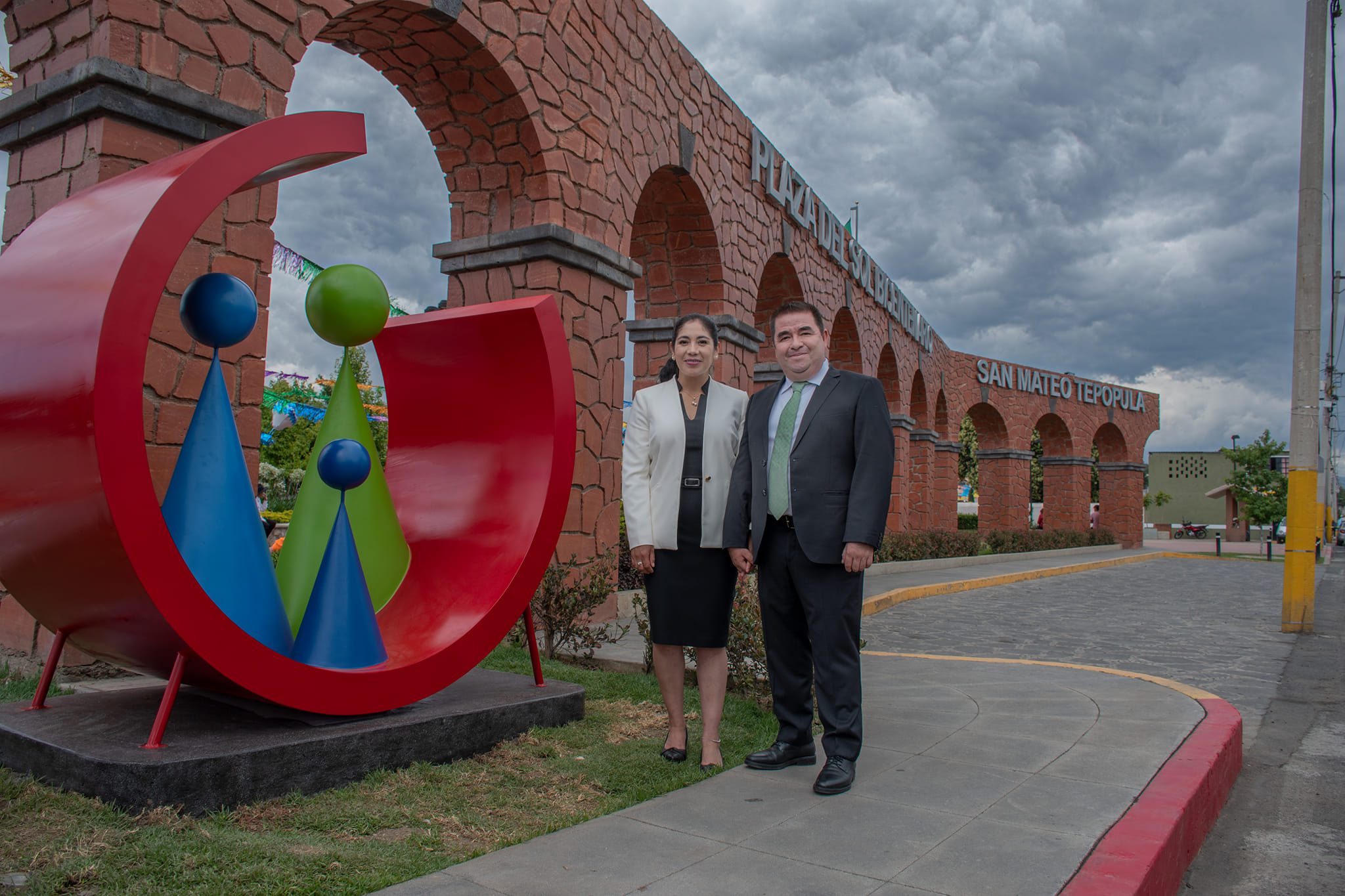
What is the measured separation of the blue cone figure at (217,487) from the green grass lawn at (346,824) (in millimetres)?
649

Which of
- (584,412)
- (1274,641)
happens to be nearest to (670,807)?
(584,412)

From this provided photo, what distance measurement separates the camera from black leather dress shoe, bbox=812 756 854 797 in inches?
119

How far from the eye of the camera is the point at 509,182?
22.7 feet

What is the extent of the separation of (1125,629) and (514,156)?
272 inches

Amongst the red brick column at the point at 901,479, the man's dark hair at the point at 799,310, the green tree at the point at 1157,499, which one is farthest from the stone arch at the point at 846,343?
the green tree at the point at 1157,499

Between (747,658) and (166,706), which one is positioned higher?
(166,706)

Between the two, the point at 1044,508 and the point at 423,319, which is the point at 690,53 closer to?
the point at 423,319

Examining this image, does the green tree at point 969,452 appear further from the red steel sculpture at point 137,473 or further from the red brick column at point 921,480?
the red steel sculpture at point 137,473

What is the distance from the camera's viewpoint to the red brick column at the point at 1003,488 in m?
24.2

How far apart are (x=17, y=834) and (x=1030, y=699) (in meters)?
4.19

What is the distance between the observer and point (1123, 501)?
28.5m

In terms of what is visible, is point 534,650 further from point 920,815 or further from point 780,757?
point 920,815

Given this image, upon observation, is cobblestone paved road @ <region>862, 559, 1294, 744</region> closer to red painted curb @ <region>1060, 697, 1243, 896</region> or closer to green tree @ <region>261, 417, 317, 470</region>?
red painted curb @ <region>1060, 697, 1243, 896</region>

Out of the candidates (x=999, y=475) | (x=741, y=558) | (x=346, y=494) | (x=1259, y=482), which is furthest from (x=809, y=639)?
(x=1259, y=482)
